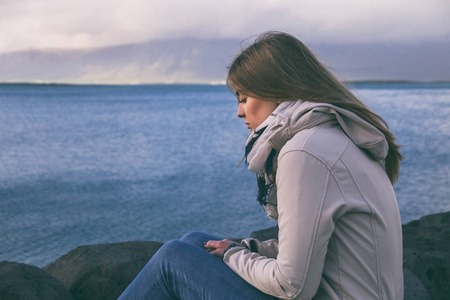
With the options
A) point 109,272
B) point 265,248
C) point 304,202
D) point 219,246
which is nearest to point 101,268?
point 109,272

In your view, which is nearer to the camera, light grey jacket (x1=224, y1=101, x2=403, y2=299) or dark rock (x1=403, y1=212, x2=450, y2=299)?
light grey jacket (x1=224, y1=101, x2=403, y2=299)

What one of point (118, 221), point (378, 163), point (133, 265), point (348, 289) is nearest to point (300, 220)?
point (348, 289)

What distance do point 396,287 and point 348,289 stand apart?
23cm

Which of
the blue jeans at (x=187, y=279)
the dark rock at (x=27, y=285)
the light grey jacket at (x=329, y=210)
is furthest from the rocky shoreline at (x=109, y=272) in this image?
the light grey jacket at (x=329, y=210)

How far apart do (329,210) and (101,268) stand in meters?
2.23

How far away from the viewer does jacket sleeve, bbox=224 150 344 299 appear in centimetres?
134

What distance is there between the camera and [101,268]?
311cm

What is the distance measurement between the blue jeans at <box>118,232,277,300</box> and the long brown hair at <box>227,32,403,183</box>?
0.67 metres

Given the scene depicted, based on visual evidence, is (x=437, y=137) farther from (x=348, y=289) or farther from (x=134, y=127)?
(x=348, y=289)

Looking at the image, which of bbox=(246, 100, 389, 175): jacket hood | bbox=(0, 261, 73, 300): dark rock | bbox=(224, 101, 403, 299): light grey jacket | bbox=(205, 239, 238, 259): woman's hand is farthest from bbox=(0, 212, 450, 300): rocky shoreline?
bbox=(246, 100, 389, 175): jacket hood

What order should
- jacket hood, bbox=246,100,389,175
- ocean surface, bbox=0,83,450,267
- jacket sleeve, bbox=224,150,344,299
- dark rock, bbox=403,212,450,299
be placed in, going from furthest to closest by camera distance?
1. ocean surface, bbox=0,83,450,267
2. dark rock, bbox=403,212,450,299
3. jacket hood, bbox=246,100,389,175
4. jacket sleeve, bbox=224,150,344,299

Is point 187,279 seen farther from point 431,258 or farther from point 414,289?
point 431,258

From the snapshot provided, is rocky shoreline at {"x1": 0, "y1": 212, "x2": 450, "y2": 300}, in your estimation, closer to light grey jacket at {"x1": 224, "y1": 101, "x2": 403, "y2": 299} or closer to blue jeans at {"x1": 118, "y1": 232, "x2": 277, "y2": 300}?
blue jeans at {"x1": 118, "y1": 232, "x2": 277, "y2": 300}

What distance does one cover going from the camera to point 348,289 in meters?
1.42
